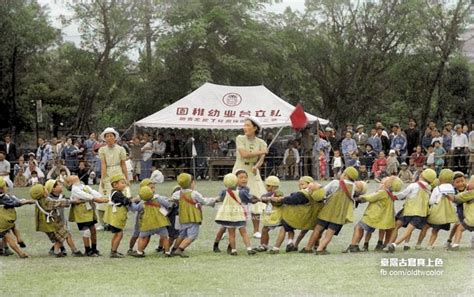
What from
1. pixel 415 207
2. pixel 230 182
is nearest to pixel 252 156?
pixel 230 182

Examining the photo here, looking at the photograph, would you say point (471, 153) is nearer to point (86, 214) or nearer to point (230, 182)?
point (230, 182)

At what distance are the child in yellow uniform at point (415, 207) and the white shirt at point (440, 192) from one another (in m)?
0.07

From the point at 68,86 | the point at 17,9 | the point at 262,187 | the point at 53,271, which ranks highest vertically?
the point at 17,9

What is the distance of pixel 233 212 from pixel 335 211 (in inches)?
52.5

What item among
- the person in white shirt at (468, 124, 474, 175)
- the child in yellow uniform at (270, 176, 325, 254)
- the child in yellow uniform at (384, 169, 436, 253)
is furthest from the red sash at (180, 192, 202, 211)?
the person in white shirt at (468, 124, 474, 175)

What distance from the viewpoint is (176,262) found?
9.59m

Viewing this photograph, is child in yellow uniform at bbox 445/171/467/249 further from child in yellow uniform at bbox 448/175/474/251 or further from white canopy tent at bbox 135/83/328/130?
white canopy tent at bbox 135/83/328/130

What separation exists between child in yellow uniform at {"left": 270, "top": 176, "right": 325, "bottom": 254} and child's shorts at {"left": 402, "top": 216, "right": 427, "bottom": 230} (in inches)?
47.1

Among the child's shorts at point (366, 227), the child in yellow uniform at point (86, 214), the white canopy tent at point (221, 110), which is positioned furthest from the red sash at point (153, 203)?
the white canopy tent at point (221, 110)

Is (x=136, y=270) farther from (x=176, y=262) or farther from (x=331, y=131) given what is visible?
(x=331, y=131)

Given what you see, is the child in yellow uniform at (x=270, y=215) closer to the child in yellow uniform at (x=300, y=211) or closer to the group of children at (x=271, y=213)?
the group of children at (x=271, y=213)

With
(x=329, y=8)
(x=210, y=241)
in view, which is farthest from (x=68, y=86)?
(x=210, y=241)

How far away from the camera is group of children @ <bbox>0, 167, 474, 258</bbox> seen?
10.3m

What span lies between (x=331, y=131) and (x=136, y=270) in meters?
17.1
